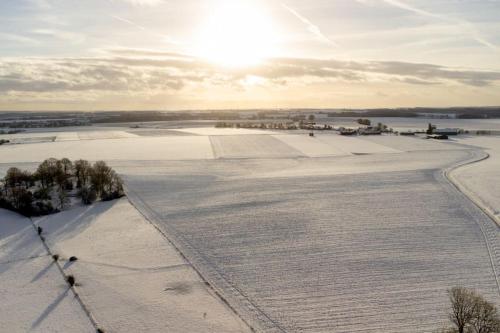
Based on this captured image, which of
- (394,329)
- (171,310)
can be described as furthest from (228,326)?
(394,329)

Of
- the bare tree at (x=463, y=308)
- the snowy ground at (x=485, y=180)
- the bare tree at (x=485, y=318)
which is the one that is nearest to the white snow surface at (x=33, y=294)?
the bare tree at (x=463, y=308)

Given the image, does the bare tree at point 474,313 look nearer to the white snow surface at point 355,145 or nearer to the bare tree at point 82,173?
the bare tree at point 82,173

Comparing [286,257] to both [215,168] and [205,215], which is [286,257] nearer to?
[205,215]

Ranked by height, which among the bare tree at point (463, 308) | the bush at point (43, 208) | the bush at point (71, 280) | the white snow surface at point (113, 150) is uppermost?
the white snow surface at point (113, 150)

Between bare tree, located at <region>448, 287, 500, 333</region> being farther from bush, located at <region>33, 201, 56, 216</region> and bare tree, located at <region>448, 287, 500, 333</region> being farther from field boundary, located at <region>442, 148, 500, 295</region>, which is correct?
bush, located at <region>33, 201, 56, 216</region>

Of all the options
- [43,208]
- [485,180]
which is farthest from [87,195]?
[485,180]

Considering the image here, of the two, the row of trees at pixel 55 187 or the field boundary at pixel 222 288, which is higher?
the row of trees at pixel 55 187

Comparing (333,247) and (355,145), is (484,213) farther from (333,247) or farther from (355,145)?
(355,145)
